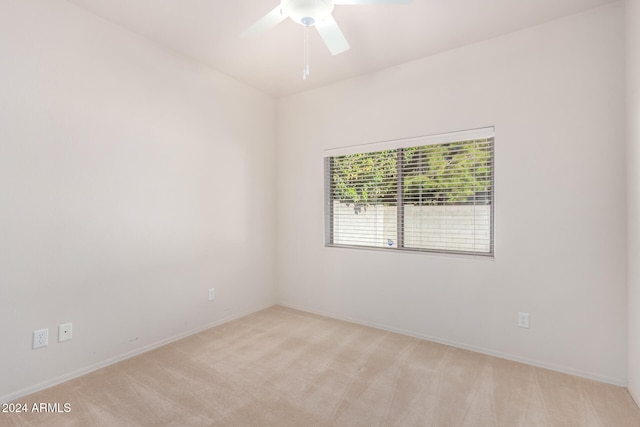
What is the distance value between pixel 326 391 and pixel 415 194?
6.32 ft

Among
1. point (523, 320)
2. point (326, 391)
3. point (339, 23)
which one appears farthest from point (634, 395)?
point (339, 23)

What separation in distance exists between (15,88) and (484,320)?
3.81 m

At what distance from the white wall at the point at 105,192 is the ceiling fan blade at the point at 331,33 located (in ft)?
5.42

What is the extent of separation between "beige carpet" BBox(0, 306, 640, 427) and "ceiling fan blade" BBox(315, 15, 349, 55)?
2.29 meters

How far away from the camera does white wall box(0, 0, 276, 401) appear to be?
200 cm

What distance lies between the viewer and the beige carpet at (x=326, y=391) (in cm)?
180

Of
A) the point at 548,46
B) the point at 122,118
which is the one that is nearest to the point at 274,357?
the point at 122,118

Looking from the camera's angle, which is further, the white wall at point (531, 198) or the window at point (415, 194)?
the window at point (415, 194)

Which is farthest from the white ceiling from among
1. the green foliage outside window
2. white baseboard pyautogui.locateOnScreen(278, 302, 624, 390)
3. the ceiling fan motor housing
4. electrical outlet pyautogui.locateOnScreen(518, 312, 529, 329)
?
white baseboard pyautogui.locateOnScreen(278, 302, 624, 390)

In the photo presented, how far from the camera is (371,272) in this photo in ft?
10.7

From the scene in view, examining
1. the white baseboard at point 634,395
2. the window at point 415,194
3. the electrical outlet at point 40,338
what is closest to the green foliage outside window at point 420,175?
the window at point 415,194

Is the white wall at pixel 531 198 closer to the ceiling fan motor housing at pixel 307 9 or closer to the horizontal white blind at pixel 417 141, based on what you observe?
the horizontal white blind at pixel 417 141

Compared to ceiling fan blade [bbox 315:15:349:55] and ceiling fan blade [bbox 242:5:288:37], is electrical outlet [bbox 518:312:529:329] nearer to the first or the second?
ceiling fan blade [bbox 315:15:349:55]

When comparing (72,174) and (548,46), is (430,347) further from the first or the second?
(72,174)
